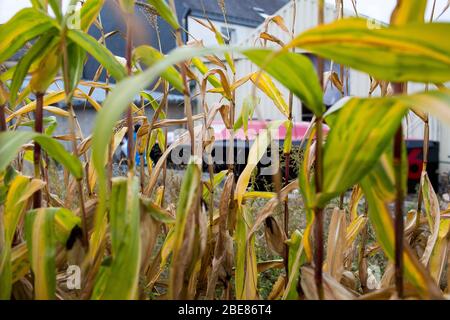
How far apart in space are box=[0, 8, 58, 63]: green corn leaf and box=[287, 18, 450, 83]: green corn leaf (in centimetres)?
27

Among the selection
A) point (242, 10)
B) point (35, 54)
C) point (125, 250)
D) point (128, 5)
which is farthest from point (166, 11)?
point (242, 10)

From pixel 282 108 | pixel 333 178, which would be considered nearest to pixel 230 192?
pixel 282 108

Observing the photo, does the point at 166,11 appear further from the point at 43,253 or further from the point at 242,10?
the point at 242,10

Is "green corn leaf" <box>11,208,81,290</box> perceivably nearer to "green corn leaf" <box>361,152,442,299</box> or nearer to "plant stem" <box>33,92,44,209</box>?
"plant stem" <box>33,92,44,209</box>

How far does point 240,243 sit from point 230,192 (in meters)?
0.08

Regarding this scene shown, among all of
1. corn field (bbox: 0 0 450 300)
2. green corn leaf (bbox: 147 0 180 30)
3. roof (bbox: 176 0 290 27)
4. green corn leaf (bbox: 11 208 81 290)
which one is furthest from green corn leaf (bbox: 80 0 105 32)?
roof (bbox: 176 0 290 27)

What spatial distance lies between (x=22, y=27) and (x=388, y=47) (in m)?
0.36

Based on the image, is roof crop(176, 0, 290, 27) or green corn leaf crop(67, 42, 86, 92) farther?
roof crop(176, 0, 290, 27)

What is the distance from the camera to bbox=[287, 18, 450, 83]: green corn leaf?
384 millimetres

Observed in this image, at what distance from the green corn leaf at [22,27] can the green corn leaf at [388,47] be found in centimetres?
27

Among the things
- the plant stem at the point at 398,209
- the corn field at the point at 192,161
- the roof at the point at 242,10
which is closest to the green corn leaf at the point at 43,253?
the corn field at the point at 192,161
